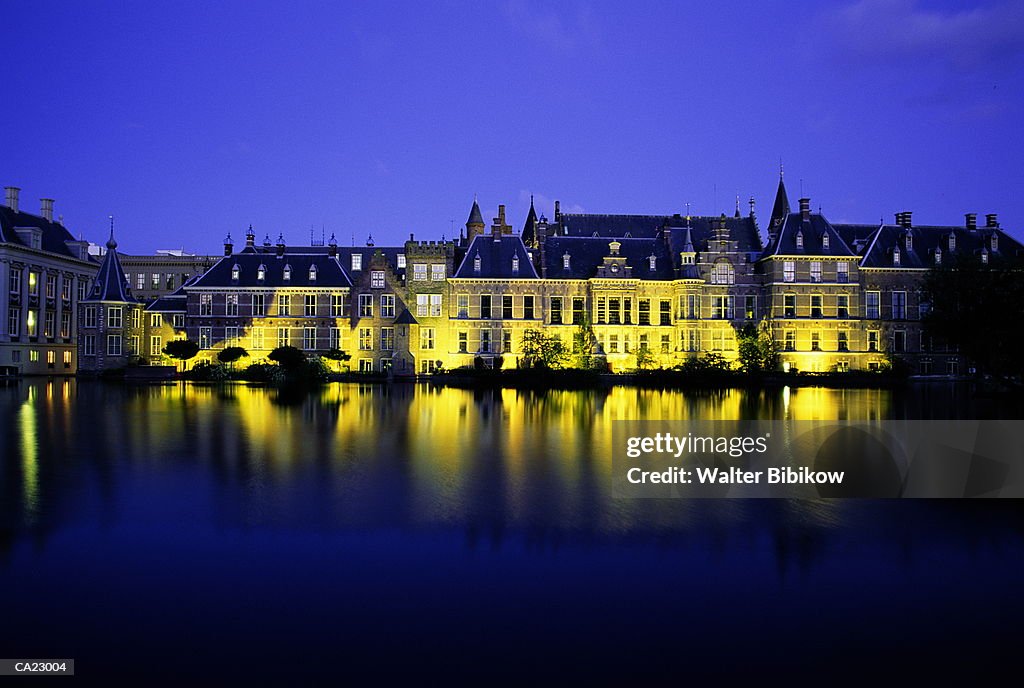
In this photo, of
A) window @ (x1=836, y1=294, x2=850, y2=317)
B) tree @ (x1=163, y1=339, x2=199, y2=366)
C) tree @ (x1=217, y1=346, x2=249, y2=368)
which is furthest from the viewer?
window @ (x1=836, y1=294, x2=850, y2=317)

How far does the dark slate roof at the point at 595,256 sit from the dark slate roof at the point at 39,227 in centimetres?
4047

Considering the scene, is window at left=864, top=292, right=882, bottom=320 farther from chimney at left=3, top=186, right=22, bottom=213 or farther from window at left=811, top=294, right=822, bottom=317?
chimney at left=3, top=186, right=22, bottom=213

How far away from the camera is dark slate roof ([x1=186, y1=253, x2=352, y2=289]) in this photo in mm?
57406

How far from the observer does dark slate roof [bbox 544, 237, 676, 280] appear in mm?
57969

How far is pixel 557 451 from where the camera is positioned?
1881 cm

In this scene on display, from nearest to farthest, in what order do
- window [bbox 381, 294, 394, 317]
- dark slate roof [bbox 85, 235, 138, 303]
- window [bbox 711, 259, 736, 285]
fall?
dark slate roof [bbox 85, 235, 138, 303]
window [bbox 381, 294, 394, 317]
window [bbox 711, 259, 736, 285]

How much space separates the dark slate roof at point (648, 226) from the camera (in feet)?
206

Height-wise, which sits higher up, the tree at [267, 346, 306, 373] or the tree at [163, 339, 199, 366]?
the tree at [163, 339, 199, 366]

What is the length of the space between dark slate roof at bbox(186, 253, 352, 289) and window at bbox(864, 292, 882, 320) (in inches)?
1580

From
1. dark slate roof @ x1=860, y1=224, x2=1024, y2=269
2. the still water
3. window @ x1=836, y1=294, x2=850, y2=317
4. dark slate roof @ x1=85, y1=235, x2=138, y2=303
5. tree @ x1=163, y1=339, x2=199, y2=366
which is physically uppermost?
dark slate roof @ x1=860, y1=224, x2=1024, y2=269

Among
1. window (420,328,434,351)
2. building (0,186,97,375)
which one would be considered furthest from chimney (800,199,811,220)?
building (0,186,97,375)

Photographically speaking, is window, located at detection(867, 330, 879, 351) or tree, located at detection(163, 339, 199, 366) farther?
window, located at detection(867, 330, 879, 351)

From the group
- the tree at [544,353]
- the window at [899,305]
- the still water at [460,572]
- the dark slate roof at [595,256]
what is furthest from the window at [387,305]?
the still water at [460,572]

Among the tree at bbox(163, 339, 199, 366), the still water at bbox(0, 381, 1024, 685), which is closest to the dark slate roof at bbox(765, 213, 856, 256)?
the tree at bbox(163, 339, 199, 366)
